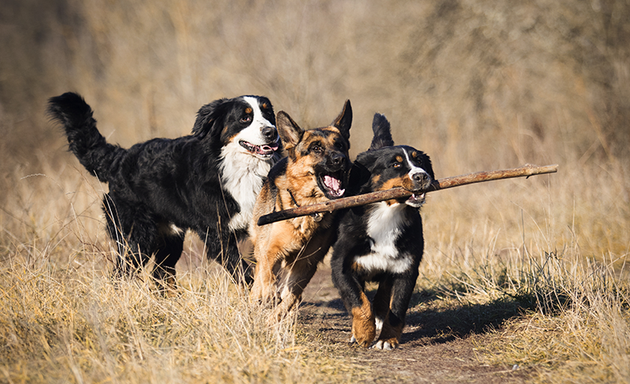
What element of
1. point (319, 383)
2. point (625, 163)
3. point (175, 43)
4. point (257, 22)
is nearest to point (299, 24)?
point (257, 22)

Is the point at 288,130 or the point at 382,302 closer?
the point at 382,302

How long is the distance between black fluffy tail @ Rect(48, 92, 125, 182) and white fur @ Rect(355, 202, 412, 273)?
9.24ft

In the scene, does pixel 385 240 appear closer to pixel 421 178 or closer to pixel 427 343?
pixel 421 178

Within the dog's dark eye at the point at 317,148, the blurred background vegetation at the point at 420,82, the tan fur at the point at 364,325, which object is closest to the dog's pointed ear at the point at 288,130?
the dog's dark eye at the point at 317,148

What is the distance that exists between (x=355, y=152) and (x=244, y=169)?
7638 millimetres

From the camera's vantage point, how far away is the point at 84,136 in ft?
16.9

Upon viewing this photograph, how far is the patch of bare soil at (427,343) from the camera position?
10.1 feet

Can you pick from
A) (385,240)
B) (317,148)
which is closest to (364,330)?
(385,240)

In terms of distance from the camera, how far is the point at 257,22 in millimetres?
13523

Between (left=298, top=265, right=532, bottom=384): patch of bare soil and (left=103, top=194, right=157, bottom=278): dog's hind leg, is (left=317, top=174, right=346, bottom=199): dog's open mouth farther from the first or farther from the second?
(left=103, top=194, right=157, bottom=278): dog's hind leg

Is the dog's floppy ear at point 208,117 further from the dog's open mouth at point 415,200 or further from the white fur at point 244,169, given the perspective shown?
the dog's open mouth at point 415,200

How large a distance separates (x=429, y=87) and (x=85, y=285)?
440 inches

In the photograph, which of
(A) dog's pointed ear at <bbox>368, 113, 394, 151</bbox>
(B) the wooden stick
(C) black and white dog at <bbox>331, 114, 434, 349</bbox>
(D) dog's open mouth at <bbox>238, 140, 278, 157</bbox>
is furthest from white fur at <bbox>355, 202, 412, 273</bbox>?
(D) dog's open mouth at <bbox>238, 140, 278, 157</bbox>

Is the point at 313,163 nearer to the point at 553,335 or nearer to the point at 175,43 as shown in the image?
the point at 553,335
